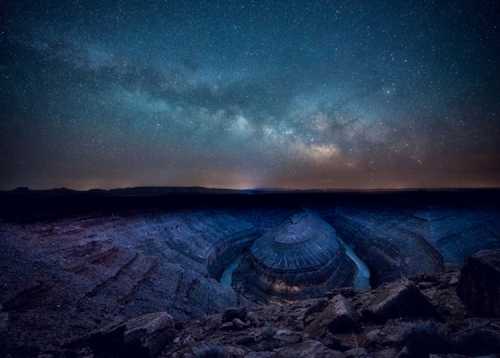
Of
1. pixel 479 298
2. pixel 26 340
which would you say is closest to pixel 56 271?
pixel 26 340

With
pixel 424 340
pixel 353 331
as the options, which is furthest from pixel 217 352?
pixel 424 340

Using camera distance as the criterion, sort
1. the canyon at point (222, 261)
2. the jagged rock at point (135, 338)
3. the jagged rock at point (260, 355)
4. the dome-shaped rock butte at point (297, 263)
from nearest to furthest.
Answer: the jagged rock at point (260, 355) < the jagged rock at point (135, 338) < the canyon at point (222, 261) < the dome-shaped rock butte at point (297, 263)

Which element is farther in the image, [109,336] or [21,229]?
[21,229]

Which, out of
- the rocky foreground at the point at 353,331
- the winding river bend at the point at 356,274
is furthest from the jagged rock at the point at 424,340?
the winding river bend at the point at 356,274

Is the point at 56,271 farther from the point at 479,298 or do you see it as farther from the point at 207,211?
the point at 207,211

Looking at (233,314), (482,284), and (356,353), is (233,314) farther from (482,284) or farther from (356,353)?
(482,284)

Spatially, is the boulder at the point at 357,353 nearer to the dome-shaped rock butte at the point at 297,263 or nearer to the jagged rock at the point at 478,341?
the jagged rock at the point at 478,341

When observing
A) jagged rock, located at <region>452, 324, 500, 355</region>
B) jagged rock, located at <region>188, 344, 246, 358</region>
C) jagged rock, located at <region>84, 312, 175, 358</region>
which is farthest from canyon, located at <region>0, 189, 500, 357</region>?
jagged rock, located at <region>452, 324, 500, 355</region>
